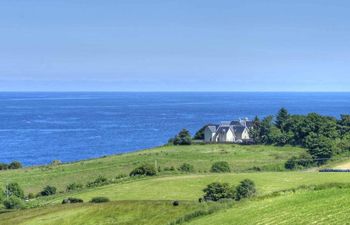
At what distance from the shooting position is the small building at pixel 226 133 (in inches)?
4149

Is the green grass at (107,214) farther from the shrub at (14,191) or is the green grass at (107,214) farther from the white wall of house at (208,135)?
the white wall of house at (208,135)

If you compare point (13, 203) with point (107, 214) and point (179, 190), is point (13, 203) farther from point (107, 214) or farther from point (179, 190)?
point (179, 190)

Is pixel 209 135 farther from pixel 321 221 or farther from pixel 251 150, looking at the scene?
pixel 321 221

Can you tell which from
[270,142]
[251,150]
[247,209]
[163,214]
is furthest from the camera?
[270,142]

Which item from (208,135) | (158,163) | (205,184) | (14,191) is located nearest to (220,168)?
(205,184)

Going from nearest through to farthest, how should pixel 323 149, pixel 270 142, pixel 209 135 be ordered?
pixel 323 149
pixel 270 142
pixel 209 135

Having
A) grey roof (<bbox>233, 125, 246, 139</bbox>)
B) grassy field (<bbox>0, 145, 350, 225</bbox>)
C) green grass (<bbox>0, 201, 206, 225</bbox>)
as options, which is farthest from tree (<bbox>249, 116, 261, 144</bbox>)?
green grass (<bbox>0, 201, 206, 225</bbox>)

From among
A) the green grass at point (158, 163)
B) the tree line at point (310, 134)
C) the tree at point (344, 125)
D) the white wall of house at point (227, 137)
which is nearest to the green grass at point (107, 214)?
the green grass at point (158, 163)

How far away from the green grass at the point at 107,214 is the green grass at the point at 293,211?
6756mm

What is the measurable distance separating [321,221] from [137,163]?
55.4 metres

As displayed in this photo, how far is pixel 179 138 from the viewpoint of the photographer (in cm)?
9969

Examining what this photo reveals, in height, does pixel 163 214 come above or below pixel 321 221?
below

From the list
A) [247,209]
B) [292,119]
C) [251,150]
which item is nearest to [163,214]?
[247,209]

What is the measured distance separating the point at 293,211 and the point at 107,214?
1643cm
